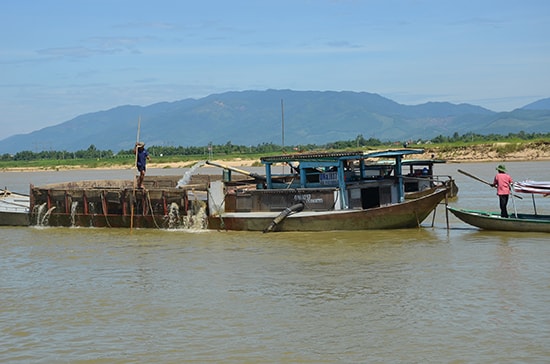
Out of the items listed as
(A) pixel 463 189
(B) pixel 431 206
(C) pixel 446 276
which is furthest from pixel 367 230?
(A) pixel 463 189

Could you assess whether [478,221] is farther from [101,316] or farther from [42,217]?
[42,217]

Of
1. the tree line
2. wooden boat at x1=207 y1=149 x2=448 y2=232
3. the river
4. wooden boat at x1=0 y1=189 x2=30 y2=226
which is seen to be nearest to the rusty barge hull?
wooden boat at x1=0 y1=189 x2=30 y2=226

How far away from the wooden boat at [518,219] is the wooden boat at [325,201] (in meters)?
1.21

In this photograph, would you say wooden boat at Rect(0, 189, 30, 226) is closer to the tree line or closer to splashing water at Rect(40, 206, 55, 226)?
splashing water at Rect(40, 206, 55, 226)

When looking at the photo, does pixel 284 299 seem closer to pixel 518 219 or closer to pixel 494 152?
pixel 518 219

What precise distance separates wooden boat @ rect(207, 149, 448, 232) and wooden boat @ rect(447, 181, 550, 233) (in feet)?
3.97

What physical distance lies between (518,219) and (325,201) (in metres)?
5.95

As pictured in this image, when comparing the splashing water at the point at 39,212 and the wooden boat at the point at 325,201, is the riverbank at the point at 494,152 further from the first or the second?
the wooden boat at the point at 325,201

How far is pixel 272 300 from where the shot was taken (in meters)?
14.5

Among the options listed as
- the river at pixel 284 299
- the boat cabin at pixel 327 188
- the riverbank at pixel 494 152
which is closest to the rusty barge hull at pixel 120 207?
the boat cabin at pixel 327 188

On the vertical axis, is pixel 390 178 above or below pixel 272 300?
above

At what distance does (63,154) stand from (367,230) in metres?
111

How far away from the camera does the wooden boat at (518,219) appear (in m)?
21.5

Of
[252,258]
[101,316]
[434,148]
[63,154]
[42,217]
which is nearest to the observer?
[101,316]
